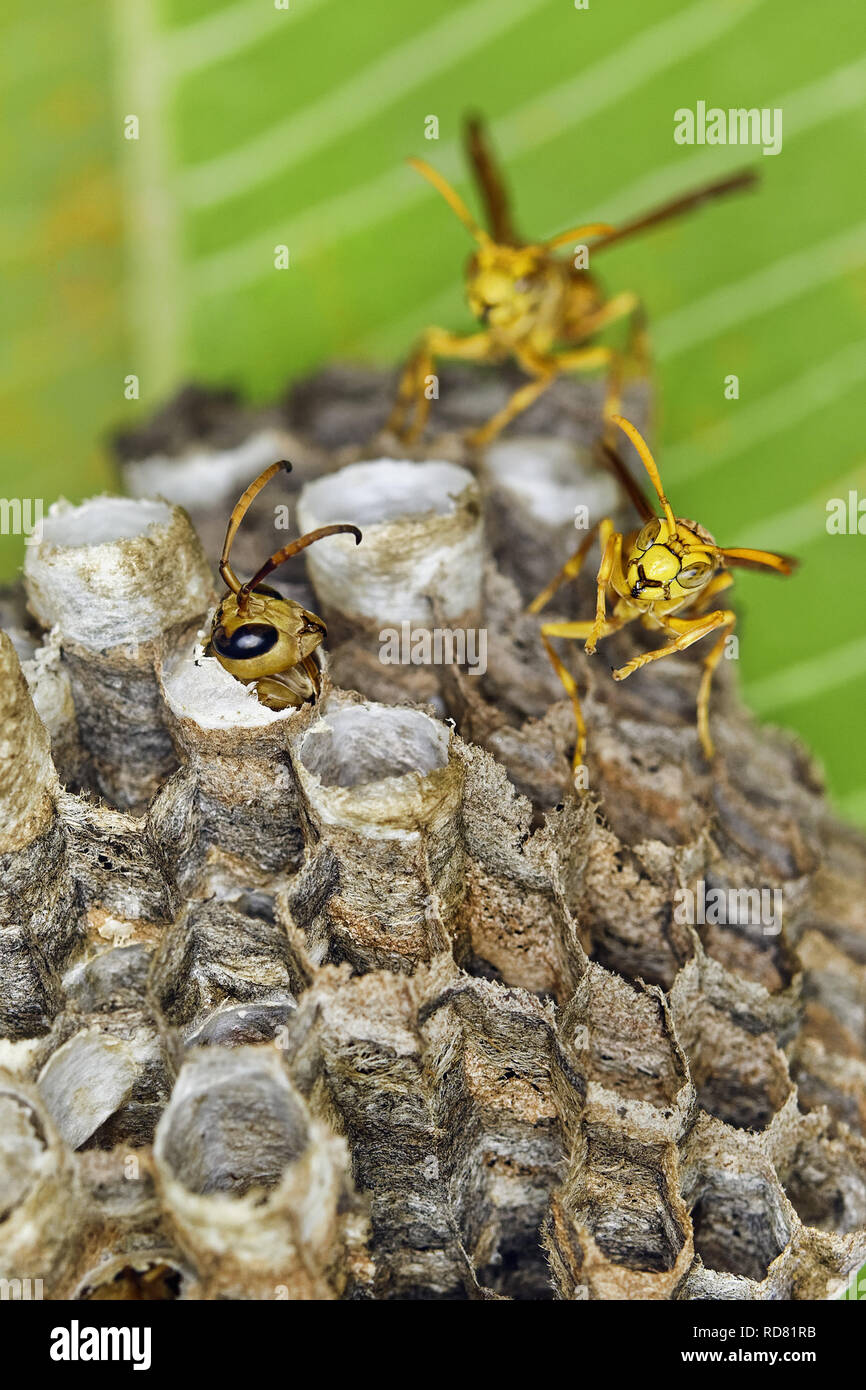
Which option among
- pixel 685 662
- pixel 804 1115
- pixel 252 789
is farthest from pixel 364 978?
pixel 685 662

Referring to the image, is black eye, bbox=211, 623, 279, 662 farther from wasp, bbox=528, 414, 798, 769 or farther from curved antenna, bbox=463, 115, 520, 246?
curved antenna, bbox=463, 115, 520, 246

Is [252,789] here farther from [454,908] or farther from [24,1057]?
[24,1057]

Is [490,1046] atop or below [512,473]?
below

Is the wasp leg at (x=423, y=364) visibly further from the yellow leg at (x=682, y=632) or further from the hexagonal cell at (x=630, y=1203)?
the hexagonal cell at (x=630, y=1203)

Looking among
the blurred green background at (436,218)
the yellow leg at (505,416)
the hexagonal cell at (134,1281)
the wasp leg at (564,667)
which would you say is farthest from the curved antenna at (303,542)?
the blurred green background at (436,218)

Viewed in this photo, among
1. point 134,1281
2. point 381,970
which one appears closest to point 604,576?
point 381,970

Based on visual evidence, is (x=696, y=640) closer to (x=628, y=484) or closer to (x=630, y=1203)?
(x=628, y=484)
